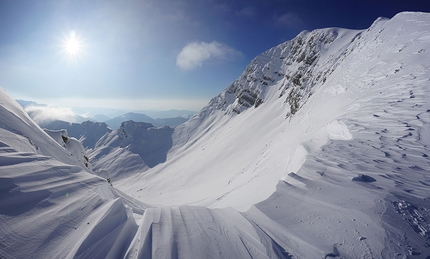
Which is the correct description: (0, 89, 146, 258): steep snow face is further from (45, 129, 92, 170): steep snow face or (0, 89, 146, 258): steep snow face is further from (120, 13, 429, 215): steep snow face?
(45, 129, 92, 170): steep snow face

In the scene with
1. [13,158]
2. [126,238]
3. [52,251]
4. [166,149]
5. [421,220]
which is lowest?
[166,149]

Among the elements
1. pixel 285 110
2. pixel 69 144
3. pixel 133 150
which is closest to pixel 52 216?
pixel 69 144

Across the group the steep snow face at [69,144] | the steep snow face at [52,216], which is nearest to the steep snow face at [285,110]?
the steep snow face at [52,216]

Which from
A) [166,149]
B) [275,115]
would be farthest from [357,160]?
[166,149]

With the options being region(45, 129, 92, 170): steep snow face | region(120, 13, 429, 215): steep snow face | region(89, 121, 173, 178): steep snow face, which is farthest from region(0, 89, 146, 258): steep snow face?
region(89, 121, 173, 178): steep snow face

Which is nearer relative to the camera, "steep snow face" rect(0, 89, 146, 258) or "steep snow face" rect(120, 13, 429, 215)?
"steep snow face" rect(0, 89, 146, 258)

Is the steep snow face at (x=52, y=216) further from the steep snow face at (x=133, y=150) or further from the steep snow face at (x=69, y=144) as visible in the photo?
the steep snow face at (x=133, y=150)

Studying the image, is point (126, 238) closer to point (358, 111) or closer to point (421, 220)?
point (421, 220)

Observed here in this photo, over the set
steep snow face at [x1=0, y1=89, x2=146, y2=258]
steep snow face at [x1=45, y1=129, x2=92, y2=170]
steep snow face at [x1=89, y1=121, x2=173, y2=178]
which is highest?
steep snow face at [x1=45, y1=129, x2=92, y2=170]

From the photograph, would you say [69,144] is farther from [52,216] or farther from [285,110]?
[285,110]
